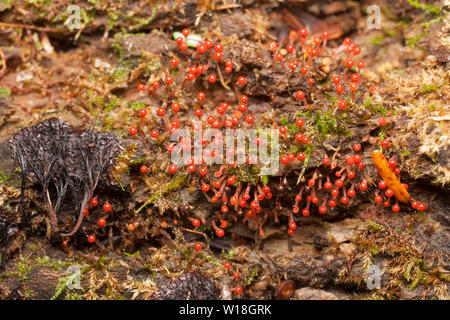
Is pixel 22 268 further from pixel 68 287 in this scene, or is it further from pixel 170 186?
pixel 170 186

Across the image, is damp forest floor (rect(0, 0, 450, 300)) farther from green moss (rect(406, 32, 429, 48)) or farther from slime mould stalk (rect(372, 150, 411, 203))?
slime mould stalk (rect(372, 150, 411, 203))

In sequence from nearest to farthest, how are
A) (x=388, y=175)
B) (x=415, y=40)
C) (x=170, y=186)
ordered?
(x=388, y=175) < (x=170, y=186) < (x=415, y=40)

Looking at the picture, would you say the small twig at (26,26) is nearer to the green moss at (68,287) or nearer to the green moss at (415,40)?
the green moss at (68,287)

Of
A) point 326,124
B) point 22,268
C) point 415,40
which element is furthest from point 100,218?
point 415,40

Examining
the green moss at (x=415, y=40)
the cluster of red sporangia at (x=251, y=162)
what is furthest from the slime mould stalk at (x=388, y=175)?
the green moss at (x=415, y=40)

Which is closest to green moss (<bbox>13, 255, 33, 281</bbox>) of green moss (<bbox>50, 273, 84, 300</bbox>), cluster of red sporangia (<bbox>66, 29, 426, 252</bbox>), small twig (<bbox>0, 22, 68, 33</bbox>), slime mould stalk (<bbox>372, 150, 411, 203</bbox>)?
green moss (<bbox>50, 273, 84, 300</bbox>)
